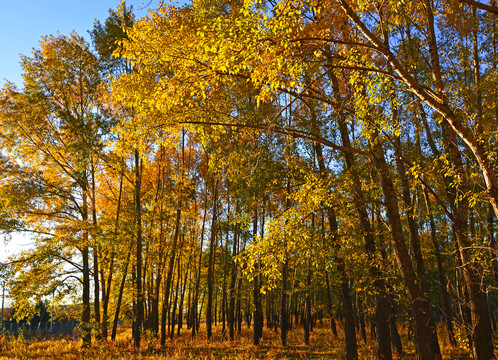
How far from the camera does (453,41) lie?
9445mm

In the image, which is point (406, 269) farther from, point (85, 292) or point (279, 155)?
point (85, 292)

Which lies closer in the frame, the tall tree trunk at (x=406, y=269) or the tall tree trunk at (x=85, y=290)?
the tall tree trunk at (x=406, y=269)

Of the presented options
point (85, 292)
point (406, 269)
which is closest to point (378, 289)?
point (406, 269)

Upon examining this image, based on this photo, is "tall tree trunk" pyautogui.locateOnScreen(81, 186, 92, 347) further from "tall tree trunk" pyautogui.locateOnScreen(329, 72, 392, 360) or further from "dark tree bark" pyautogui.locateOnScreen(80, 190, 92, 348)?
"tall tree trunk" pyautogui.locateOnScreen(329, 72, 392, 360)

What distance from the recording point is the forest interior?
4855 millimetres

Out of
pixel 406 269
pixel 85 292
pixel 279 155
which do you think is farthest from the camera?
pixel 85 292

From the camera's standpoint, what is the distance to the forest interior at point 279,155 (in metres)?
4.86

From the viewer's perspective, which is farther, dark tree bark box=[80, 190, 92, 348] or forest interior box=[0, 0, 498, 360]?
dark tree bark box=[80, 190, 92, 348]

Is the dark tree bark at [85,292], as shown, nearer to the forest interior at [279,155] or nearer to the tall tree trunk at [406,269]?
the forest interior at [279,155]

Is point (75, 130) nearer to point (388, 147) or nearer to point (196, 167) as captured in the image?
point (196, 167)

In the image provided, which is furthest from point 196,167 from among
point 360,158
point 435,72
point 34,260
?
point 435,72

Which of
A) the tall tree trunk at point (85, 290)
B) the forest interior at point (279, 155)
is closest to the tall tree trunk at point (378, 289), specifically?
the forest interior at point (279, 155)

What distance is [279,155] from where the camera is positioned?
452 inches

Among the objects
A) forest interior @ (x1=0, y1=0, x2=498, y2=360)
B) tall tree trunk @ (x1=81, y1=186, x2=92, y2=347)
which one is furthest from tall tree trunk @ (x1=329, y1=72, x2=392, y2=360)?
tall tree trunk @ (x1=81, y1=186, x2=92, y2=347)
